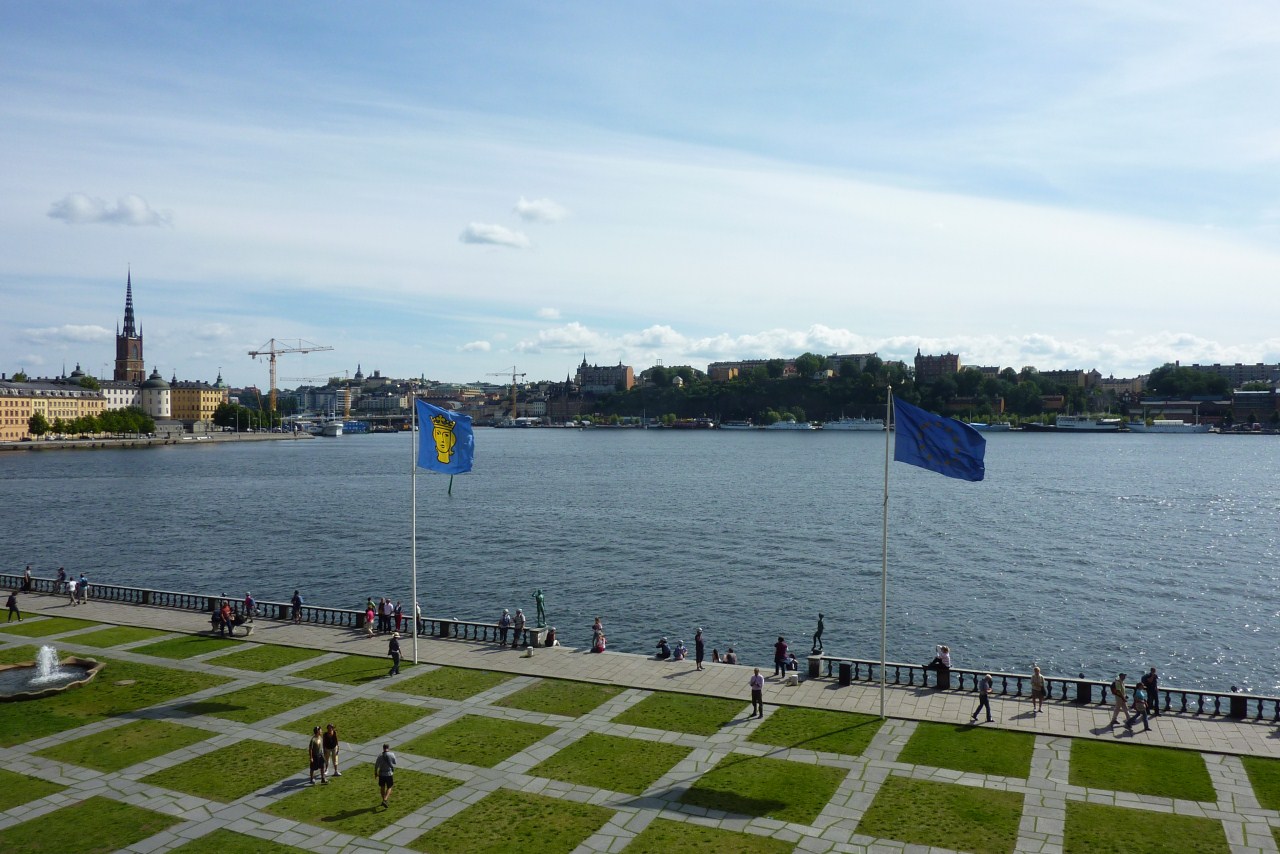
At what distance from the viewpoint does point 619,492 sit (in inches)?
4491

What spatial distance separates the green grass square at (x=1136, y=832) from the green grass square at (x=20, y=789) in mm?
22385

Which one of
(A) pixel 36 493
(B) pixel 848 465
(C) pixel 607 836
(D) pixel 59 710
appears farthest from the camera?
(B) pixel 848 465

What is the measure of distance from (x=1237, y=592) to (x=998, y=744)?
45773mm

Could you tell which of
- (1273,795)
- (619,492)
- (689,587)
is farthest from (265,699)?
(619,492)

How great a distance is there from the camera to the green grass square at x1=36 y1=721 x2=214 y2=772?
22484mm

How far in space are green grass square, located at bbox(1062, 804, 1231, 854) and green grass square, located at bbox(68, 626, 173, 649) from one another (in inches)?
1287

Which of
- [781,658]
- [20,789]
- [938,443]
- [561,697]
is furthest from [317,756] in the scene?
[938,443]

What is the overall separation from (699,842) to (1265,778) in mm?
13734

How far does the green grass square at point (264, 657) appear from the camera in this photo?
31.0 metres

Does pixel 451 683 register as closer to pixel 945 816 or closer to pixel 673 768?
pixel 673 768

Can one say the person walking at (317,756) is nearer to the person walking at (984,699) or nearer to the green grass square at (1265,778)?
the person walking at (984,699)

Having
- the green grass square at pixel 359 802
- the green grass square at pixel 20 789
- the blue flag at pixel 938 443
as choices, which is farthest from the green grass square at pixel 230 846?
the blue flag at pixel 938 443

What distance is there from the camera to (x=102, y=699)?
27.1 meters

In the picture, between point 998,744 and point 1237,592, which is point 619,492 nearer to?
point 1237,592
